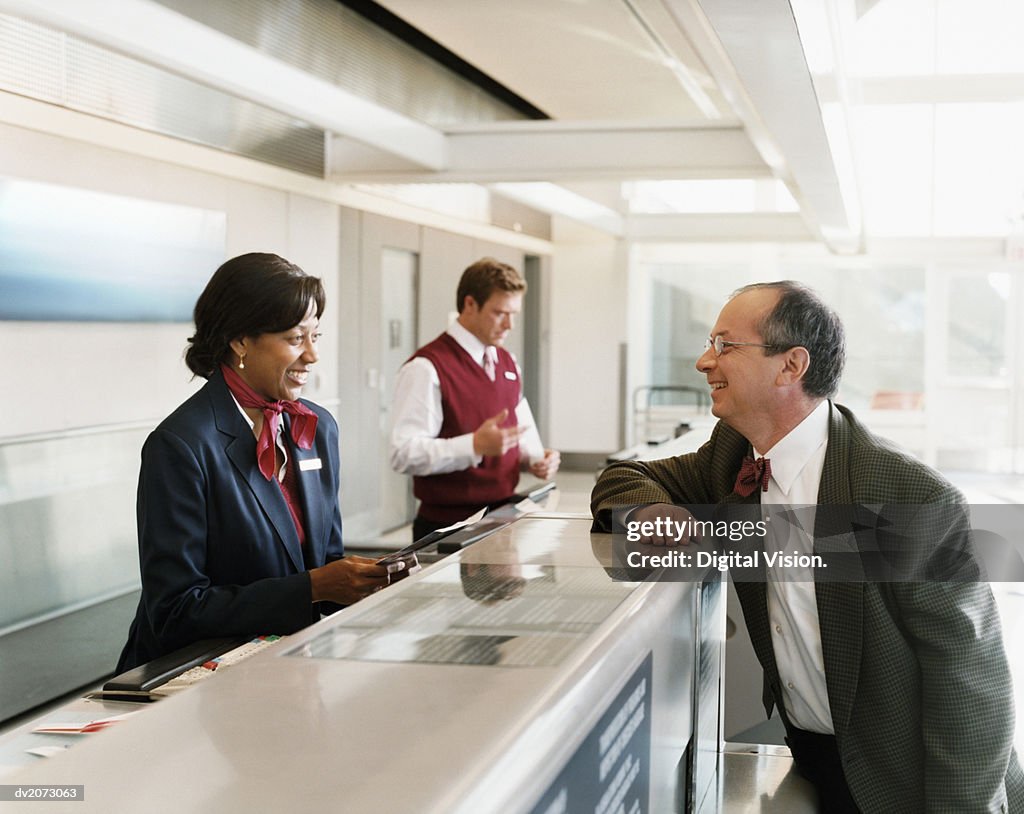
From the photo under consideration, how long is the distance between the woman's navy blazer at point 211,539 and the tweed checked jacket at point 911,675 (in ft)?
3.43

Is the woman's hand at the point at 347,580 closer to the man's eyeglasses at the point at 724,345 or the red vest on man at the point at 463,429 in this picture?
the man's eyeglasses at the point at 724,345

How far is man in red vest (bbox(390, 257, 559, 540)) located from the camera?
431 centimetres

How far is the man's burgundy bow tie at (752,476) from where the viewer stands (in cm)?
230

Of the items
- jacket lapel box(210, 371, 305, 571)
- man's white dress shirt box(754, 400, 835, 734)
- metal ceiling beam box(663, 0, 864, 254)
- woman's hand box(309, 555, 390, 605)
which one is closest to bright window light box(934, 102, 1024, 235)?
metal ceiling beam box(663, 0, 864, 254)

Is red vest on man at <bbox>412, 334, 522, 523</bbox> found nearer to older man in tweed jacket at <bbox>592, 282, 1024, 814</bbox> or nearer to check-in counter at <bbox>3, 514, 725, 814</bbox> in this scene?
older man in tweed jacket at <bbox>592, 282, 1024, 814</bbox>

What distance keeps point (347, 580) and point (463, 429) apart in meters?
2.35

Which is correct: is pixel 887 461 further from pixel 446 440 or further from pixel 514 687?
pixel 446 440

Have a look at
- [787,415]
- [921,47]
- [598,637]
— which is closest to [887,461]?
[787,415]

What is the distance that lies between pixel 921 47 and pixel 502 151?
3055 mm

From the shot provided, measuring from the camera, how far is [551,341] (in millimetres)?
14750

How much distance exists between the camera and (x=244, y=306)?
2.52m

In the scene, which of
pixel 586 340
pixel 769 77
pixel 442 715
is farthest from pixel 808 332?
pixel 586 340

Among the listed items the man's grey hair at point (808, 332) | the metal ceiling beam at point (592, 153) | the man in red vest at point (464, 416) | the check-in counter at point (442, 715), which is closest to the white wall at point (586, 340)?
the metal ceiling beam at point (592, 153)

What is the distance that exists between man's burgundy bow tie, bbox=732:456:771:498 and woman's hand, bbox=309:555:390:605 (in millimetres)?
747
